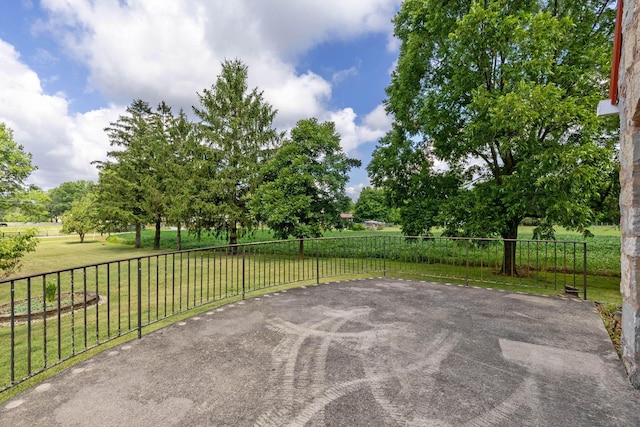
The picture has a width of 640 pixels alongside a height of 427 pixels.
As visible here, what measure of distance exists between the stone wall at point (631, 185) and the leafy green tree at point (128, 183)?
772 inches

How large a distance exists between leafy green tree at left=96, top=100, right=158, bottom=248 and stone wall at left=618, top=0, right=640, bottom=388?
1962cm

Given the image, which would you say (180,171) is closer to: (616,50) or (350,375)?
(350,375)

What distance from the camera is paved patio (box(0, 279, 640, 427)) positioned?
1.89 meters

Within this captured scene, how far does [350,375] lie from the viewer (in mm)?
2369

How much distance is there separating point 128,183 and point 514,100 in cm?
1968

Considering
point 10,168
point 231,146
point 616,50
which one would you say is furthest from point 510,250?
point 10,168

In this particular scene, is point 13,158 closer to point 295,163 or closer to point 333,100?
point 295,163

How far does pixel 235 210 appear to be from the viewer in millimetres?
13914

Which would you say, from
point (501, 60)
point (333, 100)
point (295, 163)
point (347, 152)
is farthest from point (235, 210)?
point (501, 60)

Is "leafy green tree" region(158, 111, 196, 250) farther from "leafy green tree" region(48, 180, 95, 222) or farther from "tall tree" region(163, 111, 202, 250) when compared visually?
"leafy green tree" region(48, 180, 95, 222)

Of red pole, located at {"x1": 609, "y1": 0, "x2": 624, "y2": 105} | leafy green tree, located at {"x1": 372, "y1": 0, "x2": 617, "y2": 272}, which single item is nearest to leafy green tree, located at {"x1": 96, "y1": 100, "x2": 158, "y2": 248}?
leafy green tree, located at {"x1": 372, "y1": 0, "x2": 617, "y2": 272}

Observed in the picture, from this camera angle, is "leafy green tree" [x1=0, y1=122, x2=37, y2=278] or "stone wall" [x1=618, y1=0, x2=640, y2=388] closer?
"stone wall" [x1=618, y1=0, x2=640, y2=388]

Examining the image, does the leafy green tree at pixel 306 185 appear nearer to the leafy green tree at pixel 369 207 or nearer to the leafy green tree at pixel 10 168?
the leafy green tree at pixel 10 168

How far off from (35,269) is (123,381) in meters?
12.6
